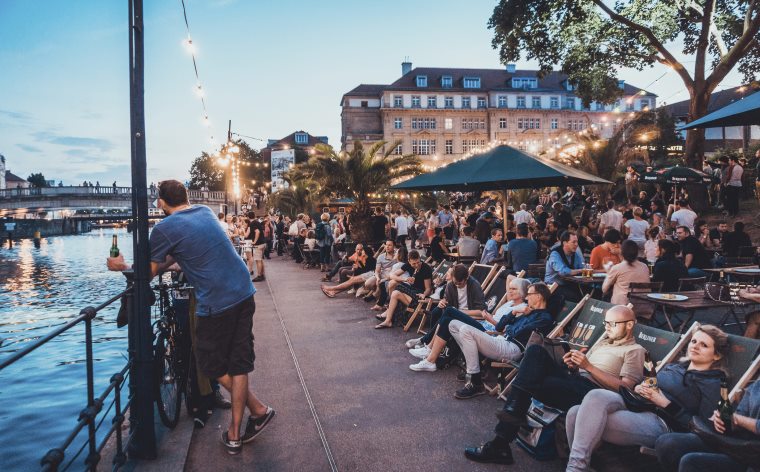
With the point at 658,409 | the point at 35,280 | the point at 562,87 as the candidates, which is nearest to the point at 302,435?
the point at 658,409

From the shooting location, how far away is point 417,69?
68812 millimetres

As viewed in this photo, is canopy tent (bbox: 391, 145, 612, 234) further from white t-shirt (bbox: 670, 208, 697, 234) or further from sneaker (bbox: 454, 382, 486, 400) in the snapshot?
sneaker (bbox: 454, 382, 486, 400)

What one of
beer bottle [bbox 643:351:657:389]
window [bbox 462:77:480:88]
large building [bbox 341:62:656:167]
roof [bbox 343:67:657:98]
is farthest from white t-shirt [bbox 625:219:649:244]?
window [bbox 462:77:480:88]

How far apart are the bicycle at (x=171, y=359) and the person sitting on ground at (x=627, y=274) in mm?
5048

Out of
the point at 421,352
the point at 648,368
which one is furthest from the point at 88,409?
the point at 421,352

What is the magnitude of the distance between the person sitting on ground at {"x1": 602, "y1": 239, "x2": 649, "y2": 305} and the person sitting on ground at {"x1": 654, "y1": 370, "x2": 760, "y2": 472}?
3565 millimetres

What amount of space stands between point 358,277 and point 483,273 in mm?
3682

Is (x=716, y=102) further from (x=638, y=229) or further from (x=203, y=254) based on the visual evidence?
(x=203, y=254)

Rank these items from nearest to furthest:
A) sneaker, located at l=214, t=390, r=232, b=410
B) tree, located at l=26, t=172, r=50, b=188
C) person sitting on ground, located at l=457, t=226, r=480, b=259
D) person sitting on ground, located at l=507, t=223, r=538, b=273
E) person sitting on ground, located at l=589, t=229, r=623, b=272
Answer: sneaker, located at l=214, t=390, r=232, b=410 → person sitting on ground, located at l=589, t=229, r=623, b=272 → person sitting on ground, located at l=507, t=223, r=538, b=273 → person sitting on ground, located at l=457, t=226, r=480, b=259 → tree, located at l=26, t=172, r=50, b=188

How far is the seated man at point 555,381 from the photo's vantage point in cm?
361

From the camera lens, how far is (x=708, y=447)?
2.75 meters

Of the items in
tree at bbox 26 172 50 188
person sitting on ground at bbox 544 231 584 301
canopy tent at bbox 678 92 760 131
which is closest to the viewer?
canopy tent at bbox 678 92 760 131

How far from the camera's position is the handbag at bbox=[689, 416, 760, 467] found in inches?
100

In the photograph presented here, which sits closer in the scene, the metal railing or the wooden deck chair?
the metal railing
